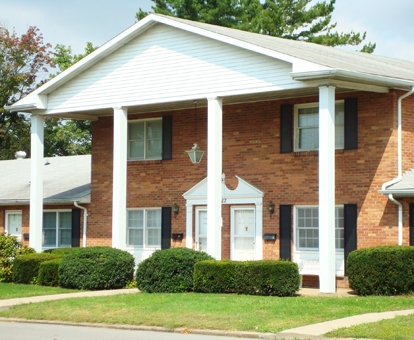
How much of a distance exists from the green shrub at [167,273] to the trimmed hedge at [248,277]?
0.31 meters

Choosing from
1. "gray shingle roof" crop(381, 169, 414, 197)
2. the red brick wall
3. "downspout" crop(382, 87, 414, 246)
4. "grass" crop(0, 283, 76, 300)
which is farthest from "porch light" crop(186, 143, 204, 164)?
"gray shingle roof" crop(381, 169, 414, 197)

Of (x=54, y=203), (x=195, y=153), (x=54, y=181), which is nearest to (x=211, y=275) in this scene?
(x=195, y=153)

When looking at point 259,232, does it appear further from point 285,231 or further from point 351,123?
point 351,123

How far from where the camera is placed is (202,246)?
87.2ft

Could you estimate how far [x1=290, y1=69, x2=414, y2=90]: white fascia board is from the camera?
20.6 meters

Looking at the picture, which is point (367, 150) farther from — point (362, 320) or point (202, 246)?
point (362, 320)

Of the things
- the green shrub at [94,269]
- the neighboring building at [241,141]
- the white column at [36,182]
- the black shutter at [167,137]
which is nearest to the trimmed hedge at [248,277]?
the neighboring building at [241,141]

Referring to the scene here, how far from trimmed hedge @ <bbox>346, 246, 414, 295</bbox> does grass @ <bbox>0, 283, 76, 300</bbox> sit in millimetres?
7806

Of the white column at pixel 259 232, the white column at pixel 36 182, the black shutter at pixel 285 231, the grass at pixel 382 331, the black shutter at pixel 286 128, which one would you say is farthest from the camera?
the white column at pixel 36 182

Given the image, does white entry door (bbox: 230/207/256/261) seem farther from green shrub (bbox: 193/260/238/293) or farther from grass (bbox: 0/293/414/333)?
grass (bbox: 0/293/414/333)

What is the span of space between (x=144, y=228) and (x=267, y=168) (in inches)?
203

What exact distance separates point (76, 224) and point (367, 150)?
11358mm

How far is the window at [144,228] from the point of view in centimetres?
2783

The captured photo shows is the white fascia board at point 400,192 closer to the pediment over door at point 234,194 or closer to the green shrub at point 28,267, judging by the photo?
the pediment over door at point 234,194
